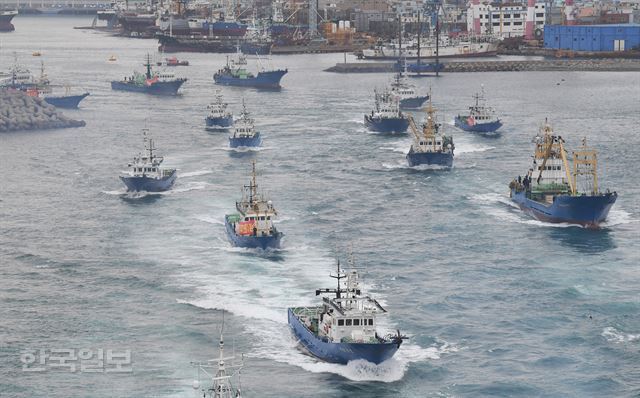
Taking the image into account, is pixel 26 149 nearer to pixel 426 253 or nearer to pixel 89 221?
pixel 89 221

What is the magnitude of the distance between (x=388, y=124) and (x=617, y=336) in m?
77.4

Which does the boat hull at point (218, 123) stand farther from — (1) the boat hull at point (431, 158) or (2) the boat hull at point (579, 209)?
(2) the boat hull at point (579, 209)

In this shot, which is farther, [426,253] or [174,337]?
[426,253]

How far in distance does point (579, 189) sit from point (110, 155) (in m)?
44.7

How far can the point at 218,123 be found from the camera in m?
147

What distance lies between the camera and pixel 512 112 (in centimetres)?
16375

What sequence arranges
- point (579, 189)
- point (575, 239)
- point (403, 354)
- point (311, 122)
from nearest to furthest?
point (403, 354) < point (575, 239) < point (579, 189) < point (311, 122)

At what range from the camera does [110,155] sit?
12688 cm

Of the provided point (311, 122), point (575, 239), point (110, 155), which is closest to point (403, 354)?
point (575, 239)

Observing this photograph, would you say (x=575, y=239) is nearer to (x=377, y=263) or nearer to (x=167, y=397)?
(x=377, y=263)

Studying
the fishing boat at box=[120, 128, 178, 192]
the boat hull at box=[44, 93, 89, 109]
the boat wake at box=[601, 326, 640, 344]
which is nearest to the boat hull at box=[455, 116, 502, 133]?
the fishing boat at box=[120, 128, 178, 192]

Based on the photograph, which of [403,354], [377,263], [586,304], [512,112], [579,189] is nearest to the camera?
[403,354]

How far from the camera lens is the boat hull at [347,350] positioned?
5978 cm

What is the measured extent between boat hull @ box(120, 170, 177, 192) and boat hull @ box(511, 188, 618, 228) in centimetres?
2828
